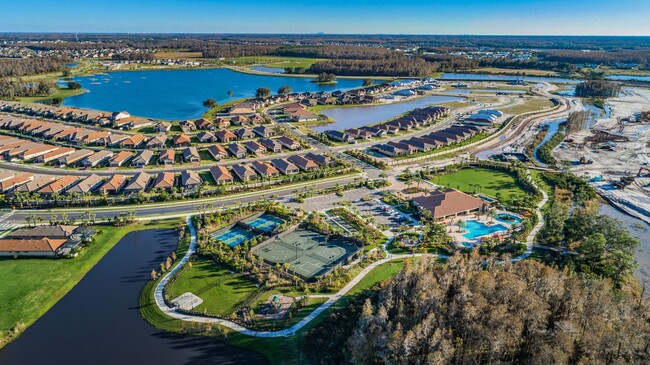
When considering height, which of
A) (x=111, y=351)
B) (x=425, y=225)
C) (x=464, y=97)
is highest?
(x=464, y=97)

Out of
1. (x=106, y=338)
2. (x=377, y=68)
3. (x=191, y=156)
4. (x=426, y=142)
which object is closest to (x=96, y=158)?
(x=191, y=156)

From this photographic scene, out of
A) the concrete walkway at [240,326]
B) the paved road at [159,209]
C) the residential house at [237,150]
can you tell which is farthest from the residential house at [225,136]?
the concrete walkway at [240,326]

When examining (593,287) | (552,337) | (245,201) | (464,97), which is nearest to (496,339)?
(552,337)

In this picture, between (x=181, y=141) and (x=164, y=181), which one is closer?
(x=164, y=181)

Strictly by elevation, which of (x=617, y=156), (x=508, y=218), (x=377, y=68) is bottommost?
(x=508, y=218)

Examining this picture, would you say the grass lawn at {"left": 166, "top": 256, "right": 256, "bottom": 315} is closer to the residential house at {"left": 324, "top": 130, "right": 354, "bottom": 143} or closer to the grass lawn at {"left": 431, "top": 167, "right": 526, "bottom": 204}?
the grass lawn at {"left": 431, "top": 167, "right": 526, "bottom": 204}

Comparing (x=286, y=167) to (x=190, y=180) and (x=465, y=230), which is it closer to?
(x=190, y=180)

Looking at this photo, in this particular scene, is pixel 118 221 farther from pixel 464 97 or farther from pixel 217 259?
pixel 464 97
